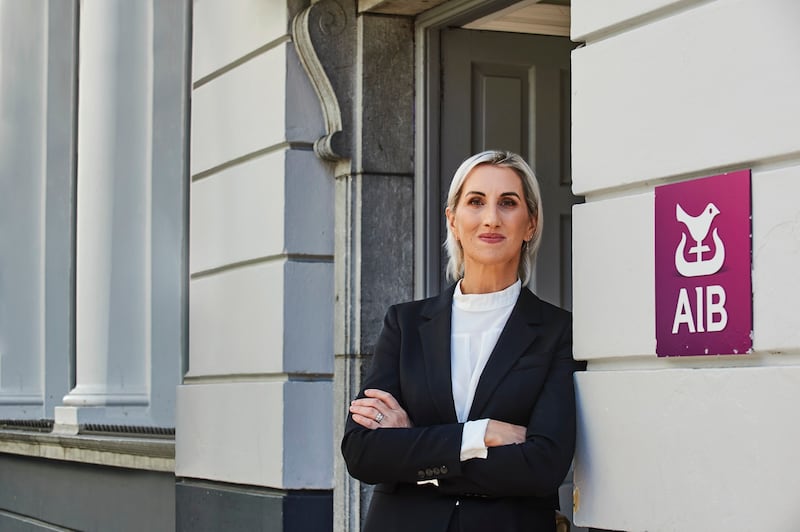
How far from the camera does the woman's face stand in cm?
493

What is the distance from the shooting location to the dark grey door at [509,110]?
6973mm

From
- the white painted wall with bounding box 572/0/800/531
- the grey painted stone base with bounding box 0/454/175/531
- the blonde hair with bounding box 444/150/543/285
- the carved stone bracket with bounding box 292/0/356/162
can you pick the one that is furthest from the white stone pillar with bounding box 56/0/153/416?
the white painted wall with bounding box 572/0/800/531

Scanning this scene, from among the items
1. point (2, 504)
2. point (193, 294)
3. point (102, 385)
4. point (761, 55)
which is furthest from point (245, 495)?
point (2, 504)

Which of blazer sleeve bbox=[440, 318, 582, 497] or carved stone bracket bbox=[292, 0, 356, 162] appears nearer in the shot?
blazer sleeve bbox=[440, 318, 582, 497]

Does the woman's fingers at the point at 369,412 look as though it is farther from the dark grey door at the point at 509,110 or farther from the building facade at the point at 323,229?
the dark grey door at the point at 509,110

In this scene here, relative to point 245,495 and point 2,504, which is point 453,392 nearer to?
point 245,495

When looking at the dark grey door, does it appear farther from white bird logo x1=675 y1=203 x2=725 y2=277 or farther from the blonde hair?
white bird logo x1=675 y1=203 x2=725 y2=277

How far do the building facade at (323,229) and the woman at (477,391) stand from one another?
167 millimetres

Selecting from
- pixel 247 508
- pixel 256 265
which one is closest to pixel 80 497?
pixel 247 508

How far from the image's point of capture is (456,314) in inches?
198

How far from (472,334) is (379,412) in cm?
42

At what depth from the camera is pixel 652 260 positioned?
181 inches

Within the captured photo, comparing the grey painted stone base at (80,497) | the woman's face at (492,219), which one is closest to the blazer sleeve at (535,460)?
the woman's face at (492,219)

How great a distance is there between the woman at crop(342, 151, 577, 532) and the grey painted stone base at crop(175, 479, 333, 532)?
219 centimetres
